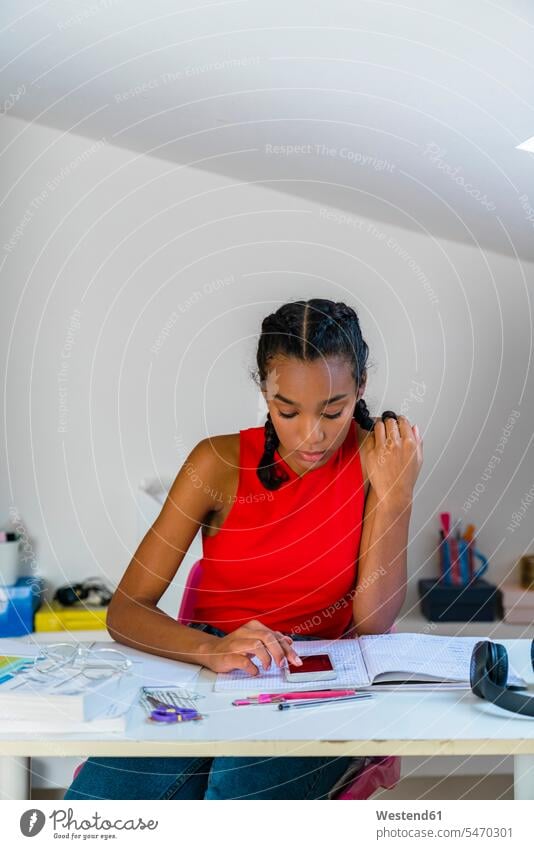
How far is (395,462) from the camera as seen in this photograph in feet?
4.42

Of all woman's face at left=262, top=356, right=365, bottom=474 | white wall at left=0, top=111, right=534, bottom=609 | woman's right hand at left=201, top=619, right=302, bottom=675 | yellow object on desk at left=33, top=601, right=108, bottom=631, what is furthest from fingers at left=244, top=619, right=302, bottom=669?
yellow object on desk at left=33, top=601, right=108, bottom=631

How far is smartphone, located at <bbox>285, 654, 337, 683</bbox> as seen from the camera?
3.35ft

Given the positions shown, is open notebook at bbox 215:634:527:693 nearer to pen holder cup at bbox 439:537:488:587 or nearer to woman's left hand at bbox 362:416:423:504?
woman's left hand at bbox 362:416:423:504

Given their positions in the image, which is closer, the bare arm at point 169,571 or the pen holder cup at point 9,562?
the bare arm at point 169,571

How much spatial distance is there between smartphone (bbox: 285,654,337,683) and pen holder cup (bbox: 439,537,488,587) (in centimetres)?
114

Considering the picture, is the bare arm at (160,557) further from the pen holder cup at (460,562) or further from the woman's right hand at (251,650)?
the pen holder cup at (460,562)

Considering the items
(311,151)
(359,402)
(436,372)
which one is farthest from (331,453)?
(436,372)

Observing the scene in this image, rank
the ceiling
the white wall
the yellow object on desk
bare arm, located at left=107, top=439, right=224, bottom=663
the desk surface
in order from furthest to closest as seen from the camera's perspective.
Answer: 1. the yellow object on desk
2. the white wall
3. the ceiling
4. bare arm, located at left=107, top=439, right=224, bottom=663
5. the desk surface

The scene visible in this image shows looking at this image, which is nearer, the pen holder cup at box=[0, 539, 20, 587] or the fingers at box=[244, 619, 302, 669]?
the fingers at box=[244, 619, 302, 669]

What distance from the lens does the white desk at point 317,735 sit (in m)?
0.86

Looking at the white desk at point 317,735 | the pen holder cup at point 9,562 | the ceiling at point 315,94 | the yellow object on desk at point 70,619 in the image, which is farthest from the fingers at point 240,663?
the pen holder cup at point 9,562

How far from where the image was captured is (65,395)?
2256 mm

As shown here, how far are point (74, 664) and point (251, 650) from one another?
0.19 meters

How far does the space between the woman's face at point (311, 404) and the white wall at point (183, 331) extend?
13.4 inches
